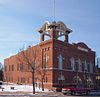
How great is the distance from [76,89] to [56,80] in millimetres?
17432

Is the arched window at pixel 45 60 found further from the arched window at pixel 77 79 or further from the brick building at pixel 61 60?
the arched window at pixel 77 79

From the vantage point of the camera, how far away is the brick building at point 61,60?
70812mm

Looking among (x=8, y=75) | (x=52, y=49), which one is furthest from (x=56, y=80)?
(x=8, y=75)

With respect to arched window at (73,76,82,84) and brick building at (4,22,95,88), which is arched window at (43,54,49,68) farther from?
arched window at (73,76,82,84)

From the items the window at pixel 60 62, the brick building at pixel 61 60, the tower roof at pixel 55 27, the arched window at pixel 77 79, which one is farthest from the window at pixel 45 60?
the arched window at pixel 77 79

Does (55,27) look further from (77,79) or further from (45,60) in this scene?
(77,79)

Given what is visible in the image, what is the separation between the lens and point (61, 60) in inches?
2876

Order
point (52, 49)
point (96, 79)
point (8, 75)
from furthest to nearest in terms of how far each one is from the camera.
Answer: point (8, 75) < point (96, 79) < point (52, 49)

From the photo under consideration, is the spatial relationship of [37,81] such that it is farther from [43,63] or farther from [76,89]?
[76,89]

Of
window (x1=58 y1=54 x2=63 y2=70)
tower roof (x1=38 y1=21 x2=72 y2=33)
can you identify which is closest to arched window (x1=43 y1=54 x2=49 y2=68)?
window (x1=58 y1=54 x2=63 y2=70)

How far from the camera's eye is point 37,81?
7544 centimetres

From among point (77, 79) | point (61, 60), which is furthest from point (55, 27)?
point (77, 79)

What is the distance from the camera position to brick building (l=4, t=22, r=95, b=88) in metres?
70.8

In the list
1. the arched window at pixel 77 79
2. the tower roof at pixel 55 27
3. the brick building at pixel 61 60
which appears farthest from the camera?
the arched window at pixel 77 79
